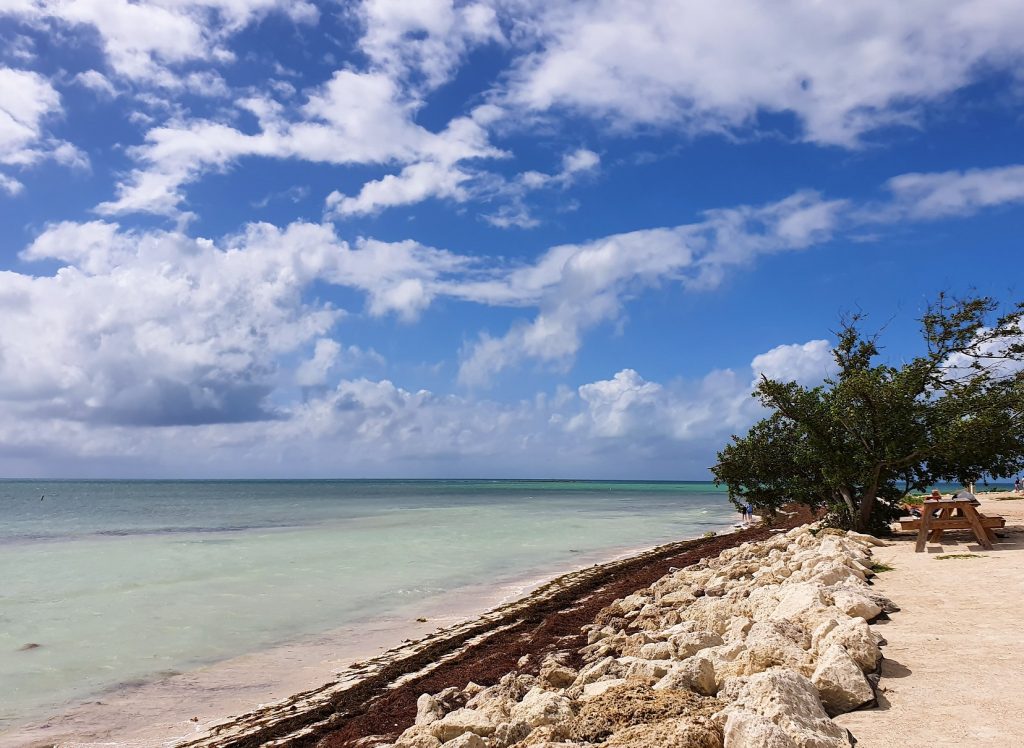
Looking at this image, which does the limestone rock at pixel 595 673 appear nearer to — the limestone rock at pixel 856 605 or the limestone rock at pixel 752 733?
the limestone rock at pixel 752 733

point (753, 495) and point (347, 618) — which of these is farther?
point (753, 495)

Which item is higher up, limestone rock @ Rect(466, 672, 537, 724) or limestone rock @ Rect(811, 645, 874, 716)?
limestone rock @ Rect(811, 645, 874, 716)

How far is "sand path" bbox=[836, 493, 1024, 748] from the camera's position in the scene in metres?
3.96

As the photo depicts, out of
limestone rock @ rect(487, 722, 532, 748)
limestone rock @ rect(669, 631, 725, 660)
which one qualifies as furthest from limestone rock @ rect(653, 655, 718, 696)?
limestone rock @ rect(669, 631, 725, 660)

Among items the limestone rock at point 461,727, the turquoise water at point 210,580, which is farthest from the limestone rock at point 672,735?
the turquoise water at point 210,580

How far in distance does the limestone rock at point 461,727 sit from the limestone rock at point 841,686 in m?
2.29

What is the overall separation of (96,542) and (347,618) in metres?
20.1

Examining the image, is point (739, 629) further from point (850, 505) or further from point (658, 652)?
point (850, 505)

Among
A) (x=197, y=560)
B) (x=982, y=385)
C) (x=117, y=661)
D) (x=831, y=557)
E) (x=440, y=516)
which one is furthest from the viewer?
(x=440, y=516)

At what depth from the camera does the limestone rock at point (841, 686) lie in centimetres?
434

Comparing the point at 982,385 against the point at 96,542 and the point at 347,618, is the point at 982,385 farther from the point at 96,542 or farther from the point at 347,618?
the point at 96,542

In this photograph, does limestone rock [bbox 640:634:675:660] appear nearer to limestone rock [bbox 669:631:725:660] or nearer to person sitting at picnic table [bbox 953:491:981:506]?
limestone rock [bbox 669:631:725:660]

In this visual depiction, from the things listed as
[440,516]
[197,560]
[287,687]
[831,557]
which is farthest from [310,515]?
[831,557]

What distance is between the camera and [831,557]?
9.14 m
